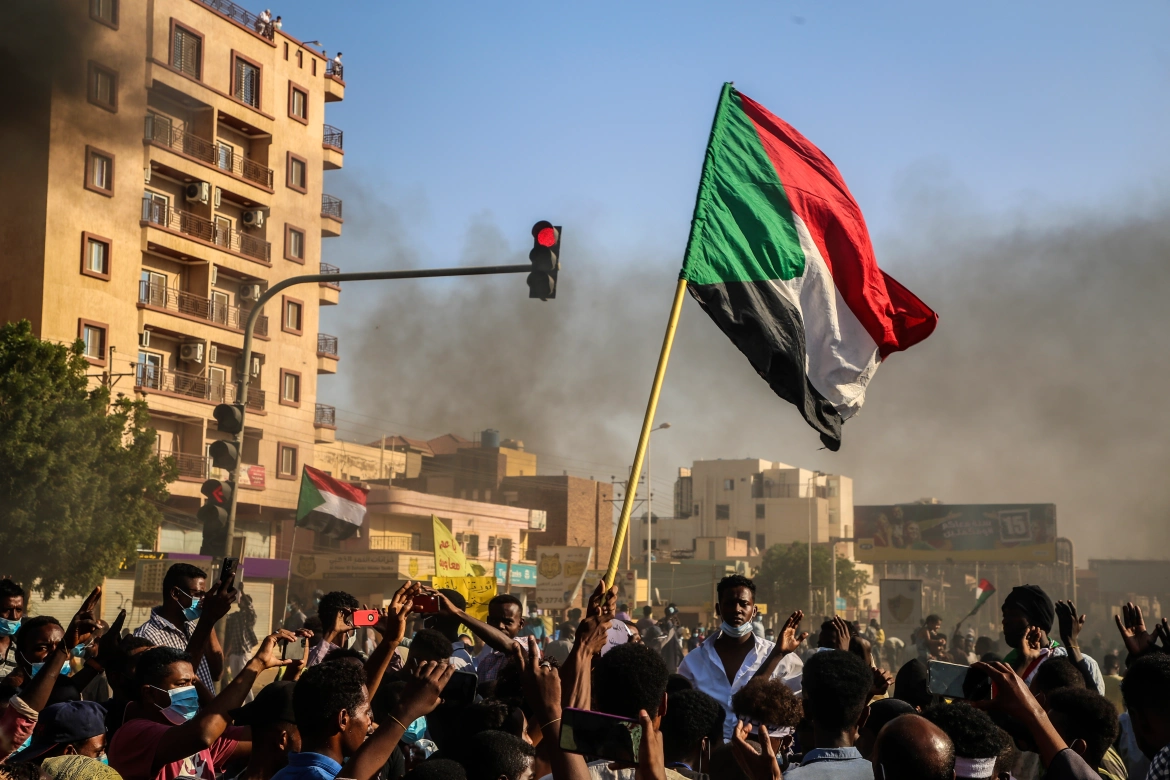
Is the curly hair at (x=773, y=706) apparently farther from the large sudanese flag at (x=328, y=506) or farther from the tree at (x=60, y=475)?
the tree at (x=60, y=475)

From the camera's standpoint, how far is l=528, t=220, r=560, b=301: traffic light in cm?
1217

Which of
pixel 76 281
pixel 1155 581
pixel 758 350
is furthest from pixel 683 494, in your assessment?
pixel 758 350

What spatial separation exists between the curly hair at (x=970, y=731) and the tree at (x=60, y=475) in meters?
26.3

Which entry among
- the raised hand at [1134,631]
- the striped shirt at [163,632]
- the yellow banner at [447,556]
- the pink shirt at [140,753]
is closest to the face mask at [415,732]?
the pink shirt at [140,753]

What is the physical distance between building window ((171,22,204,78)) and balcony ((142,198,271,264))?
14.5 ft

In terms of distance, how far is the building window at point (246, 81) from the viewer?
4034 centimetres

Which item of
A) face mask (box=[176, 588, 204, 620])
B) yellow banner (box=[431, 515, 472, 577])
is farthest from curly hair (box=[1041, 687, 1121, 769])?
yellow banner (box=[431, 515, 472, 577])

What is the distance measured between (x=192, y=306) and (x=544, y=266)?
29.2m

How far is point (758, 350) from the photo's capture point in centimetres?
807

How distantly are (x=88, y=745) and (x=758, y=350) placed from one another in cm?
500

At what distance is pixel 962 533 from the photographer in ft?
235

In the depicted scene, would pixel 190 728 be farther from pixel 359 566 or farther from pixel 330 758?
pixel 359 566

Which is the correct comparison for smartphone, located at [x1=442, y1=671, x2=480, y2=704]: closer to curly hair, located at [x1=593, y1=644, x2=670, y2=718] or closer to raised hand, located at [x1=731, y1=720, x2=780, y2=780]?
curly hair, located at [x1=593, y1=644, x2=670, y2=718]

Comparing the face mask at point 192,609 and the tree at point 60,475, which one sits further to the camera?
the tree at point 60,475
